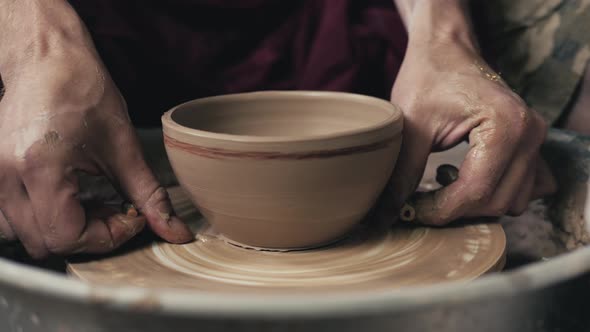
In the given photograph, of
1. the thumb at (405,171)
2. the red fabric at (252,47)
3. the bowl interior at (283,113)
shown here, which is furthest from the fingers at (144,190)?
the red fabric at (252,47)

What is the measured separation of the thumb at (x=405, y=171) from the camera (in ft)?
3.31

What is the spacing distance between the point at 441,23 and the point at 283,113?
35 cm

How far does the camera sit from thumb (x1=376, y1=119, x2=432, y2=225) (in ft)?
3.31

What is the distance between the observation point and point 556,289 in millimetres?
654

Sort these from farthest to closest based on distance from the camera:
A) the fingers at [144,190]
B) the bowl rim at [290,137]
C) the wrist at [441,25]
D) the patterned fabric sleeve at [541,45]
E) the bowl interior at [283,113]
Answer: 1. the patterned fabric sleeve at [541,45]
2. the wrist at [441,25]
3. the bowl interior at [283,113]
4. the fingers at [144,190]
5. the bowl rim at [290,137]

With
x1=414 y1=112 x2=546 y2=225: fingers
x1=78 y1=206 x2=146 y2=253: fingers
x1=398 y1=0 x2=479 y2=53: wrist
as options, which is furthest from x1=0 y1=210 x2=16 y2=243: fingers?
x1=398 y1=0 x2=479 y2=53: wrist

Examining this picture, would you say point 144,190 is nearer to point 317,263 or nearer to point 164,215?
point 164,215

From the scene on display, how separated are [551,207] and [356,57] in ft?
1.71

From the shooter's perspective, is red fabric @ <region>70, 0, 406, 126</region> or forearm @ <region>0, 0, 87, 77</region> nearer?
forearm @ <region>0, 0, 87, 77</region>

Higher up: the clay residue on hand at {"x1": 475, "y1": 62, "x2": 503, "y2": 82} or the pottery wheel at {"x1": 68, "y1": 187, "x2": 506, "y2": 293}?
the clay residue on hand at {"x1": 475, "y1": 62, "x2": 503, "y2": 82}

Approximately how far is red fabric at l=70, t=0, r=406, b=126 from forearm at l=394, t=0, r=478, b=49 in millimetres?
196

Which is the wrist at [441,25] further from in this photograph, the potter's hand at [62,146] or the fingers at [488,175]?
the potter's hand at [62,146]

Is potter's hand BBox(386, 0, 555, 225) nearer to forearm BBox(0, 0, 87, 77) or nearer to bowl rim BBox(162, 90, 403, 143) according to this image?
bowl rim BBox(162, 90, 403, 143)

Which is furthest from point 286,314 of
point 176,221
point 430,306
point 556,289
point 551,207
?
point 551,207
